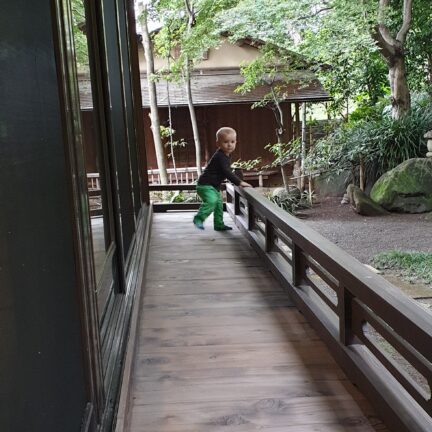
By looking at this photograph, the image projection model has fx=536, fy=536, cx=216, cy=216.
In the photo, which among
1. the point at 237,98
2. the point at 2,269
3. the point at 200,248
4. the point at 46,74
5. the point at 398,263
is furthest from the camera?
the point at 237,98

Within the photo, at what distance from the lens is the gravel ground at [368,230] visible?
773cm

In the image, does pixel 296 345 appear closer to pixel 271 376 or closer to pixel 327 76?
pixel 271 376

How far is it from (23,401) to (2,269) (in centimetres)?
20

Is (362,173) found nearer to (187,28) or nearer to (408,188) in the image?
(408,188)

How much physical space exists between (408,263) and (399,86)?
21.4 feet

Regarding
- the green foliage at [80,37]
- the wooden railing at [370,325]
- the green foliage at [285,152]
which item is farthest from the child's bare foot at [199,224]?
the green foliage at [285,152]

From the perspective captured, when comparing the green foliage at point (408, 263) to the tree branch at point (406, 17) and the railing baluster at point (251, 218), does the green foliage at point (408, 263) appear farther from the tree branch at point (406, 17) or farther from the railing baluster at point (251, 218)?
the tree branch at point (406, 17)

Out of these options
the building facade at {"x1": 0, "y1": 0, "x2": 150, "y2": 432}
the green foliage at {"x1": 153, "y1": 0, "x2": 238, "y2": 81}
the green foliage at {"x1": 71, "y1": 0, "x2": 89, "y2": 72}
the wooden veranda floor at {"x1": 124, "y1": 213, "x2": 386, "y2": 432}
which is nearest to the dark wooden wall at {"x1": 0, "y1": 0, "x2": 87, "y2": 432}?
the building facade at {"x1": 0, "y1": 0, "x2": 150, "y2": 432}

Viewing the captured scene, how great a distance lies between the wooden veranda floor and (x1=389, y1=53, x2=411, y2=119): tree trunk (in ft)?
30.4

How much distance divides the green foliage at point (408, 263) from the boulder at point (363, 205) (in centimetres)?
302

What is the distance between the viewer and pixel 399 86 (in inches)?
465

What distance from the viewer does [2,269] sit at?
720 mm

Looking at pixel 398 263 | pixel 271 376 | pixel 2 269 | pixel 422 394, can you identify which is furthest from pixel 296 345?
pixel 398 263

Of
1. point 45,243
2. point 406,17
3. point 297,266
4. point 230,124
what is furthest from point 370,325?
point 230,124
